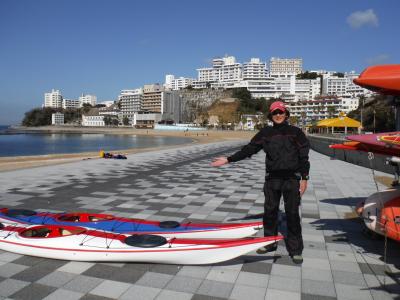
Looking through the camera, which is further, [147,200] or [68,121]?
[68,121]

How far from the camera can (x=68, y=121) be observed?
186750 millimetres

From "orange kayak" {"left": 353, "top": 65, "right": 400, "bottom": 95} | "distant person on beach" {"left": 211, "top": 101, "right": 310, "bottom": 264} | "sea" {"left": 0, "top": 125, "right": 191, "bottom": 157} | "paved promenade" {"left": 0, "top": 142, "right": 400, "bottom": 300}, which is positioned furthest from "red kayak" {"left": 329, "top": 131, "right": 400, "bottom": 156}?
"sea" {"left": 0, "top": 125, "right": 191, "bottom": 157}

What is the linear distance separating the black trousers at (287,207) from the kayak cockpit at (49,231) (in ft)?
9.11

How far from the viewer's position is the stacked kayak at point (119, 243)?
4.39m

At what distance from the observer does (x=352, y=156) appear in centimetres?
1941

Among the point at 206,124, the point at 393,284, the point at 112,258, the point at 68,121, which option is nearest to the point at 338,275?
the point at 393,284

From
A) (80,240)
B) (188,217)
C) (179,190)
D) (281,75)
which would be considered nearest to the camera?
(80,240)

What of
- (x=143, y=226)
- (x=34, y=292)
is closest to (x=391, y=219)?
(x=143, y=226)

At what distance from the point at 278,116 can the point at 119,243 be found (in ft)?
9.18

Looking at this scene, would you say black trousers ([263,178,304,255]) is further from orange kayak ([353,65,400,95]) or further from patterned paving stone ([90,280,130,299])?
patterned paving stone ([90,280,130,299])

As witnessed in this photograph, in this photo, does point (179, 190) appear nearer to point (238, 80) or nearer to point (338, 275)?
point (338, 275)

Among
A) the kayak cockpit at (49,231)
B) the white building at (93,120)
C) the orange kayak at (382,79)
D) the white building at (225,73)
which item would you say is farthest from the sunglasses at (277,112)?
the white building at (225,73)

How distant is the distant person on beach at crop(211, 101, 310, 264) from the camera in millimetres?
4594

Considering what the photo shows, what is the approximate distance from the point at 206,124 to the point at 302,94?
48.6m
